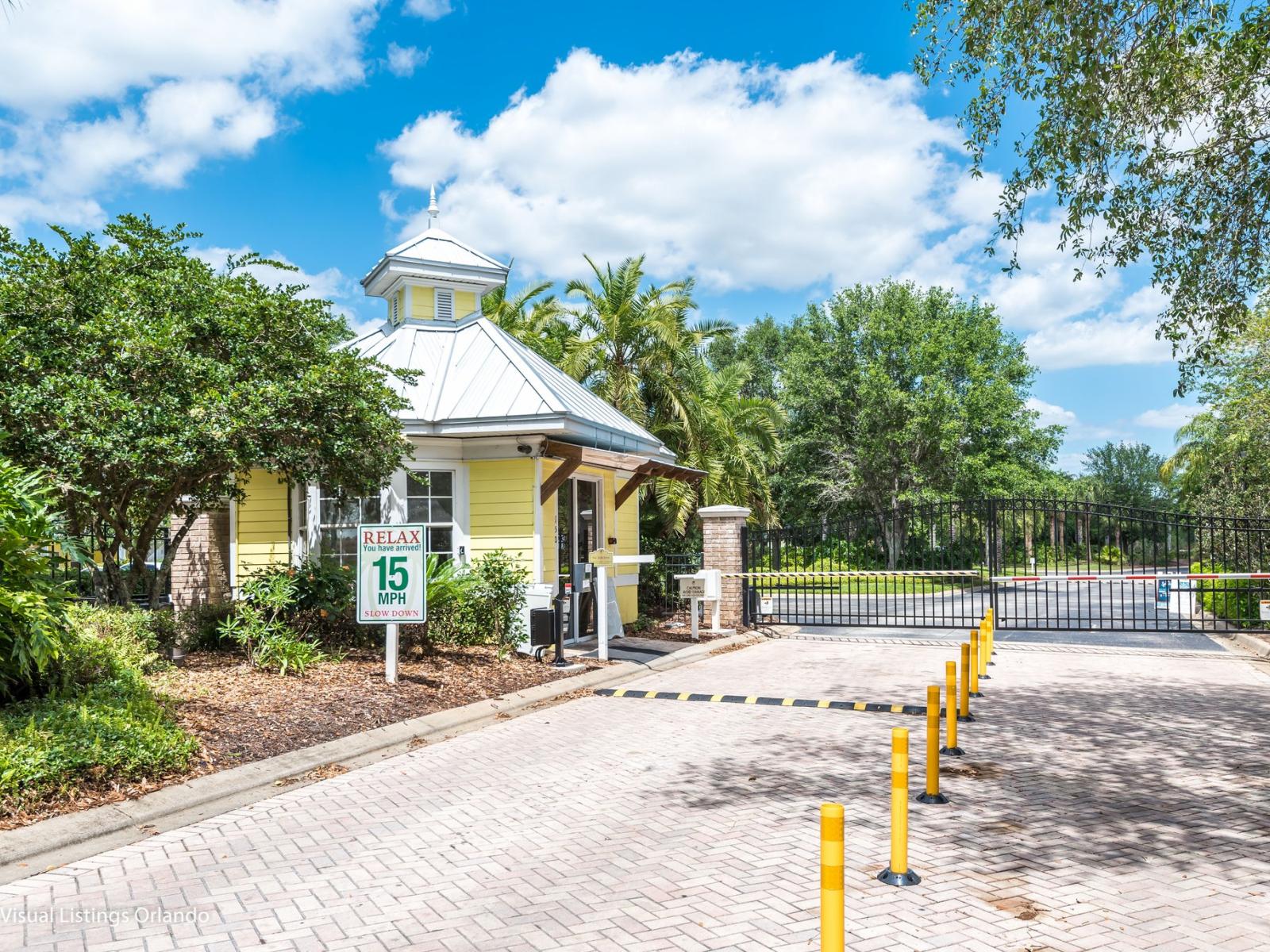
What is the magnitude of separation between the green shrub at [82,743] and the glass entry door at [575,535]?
26.9 ft

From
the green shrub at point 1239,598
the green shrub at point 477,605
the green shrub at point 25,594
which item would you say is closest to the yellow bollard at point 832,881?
the green shrub at point 25,594

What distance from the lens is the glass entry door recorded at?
15484 millimetres

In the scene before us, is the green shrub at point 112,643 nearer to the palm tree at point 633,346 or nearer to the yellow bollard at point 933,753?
the yellow bollard at point 933,753

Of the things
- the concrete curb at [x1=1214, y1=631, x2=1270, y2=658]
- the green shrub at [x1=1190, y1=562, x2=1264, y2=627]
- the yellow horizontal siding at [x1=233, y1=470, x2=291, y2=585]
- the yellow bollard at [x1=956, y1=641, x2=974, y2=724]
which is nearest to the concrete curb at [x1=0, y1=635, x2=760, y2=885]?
the yellow bollard at [x1=956, y1=641, x2=974, y2=724]

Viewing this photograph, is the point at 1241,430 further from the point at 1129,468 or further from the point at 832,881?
the point at 1129,468

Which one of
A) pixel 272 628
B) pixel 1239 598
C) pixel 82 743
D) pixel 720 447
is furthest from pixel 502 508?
pixel 1239 598

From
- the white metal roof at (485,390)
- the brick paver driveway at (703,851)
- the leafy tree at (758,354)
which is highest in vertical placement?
the leafy tree at (758,354)

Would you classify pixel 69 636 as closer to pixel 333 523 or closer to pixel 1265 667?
pixel 333 523

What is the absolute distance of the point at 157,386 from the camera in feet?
32.4

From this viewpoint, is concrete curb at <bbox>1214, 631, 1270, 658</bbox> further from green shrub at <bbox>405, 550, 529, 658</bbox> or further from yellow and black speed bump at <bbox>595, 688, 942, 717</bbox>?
green shrub at <bbox>405, 550, 529, 658</bbox>

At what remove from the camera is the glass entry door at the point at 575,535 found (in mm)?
15484

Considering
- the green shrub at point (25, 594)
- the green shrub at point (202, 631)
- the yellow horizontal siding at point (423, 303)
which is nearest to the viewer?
the green shrub at point (25, 594)

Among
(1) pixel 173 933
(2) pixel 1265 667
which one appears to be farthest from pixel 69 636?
(2) pixel 1265 667

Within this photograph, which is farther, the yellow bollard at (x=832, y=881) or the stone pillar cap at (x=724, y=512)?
the stone pillar cap at (x=724, y=512)
